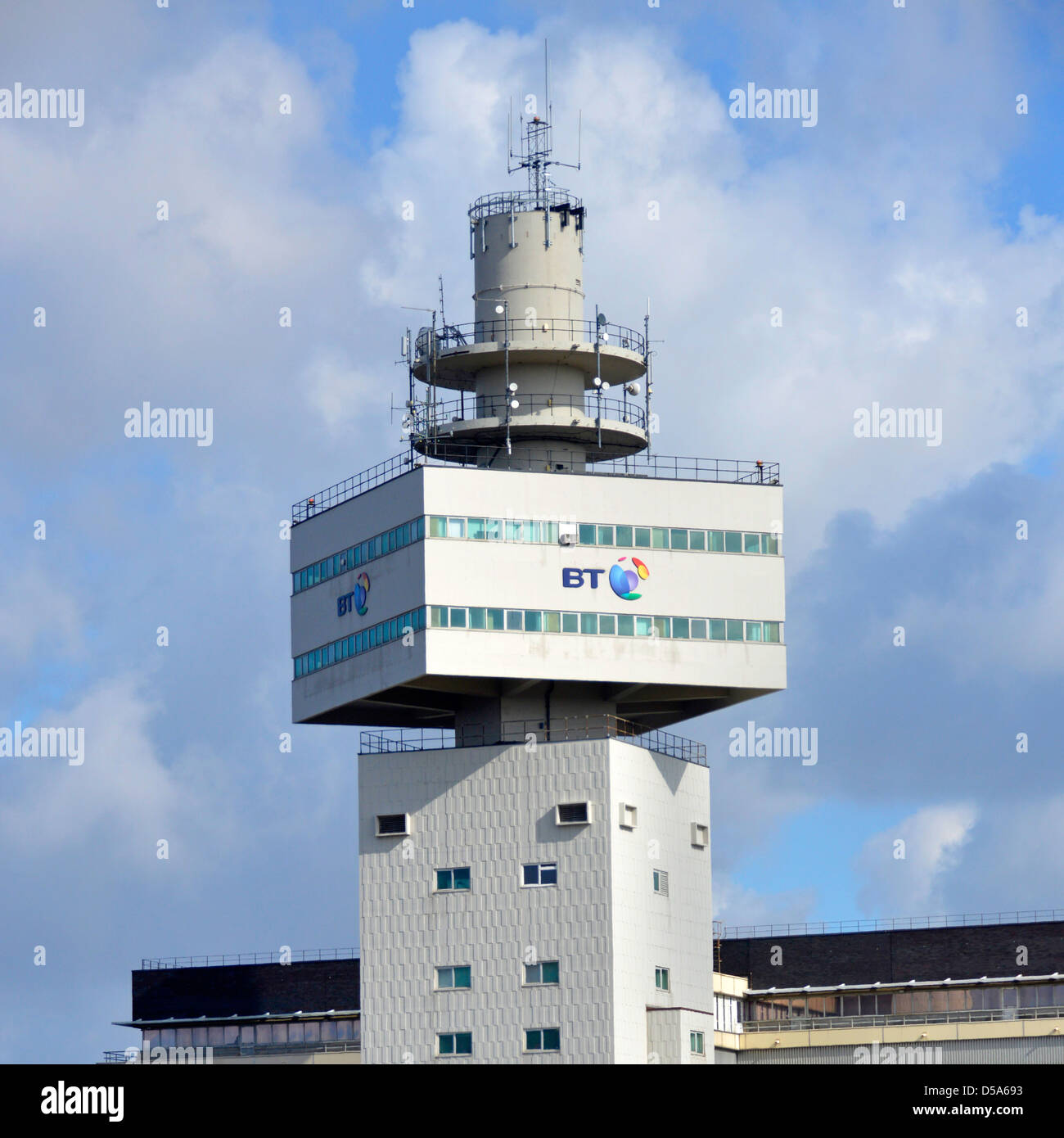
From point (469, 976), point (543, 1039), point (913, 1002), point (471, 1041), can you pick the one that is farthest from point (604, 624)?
point (913, 1002)

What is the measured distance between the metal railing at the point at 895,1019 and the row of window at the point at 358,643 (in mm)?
27700

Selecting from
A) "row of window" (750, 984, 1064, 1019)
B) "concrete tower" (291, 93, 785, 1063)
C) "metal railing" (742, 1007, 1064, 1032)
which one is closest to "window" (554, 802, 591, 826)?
"concrete tower" (291, 93, 785, 1063)

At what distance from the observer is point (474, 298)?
113 m

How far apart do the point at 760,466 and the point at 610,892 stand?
20.3m

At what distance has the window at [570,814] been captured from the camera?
10500 centimetres

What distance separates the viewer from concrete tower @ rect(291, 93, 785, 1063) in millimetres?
104625

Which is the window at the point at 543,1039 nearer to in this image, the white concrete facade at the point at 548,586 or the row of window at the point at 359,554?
the white concrete facade at the point at 548,586

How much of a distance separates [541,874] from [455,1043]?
24.7 feet

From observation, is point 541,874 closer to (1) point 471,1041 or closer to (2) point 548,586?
(1) point 471,1041

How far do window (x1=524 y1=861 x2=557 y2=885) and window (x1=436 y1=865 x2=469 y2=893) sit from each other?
2614 millimetres

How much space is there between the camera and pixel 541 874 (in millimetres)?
105000

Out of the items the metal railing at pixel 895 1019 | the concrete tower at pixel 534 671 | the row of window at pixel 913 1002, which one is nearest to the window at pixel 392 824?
the concrete tower at pixel 534 671
